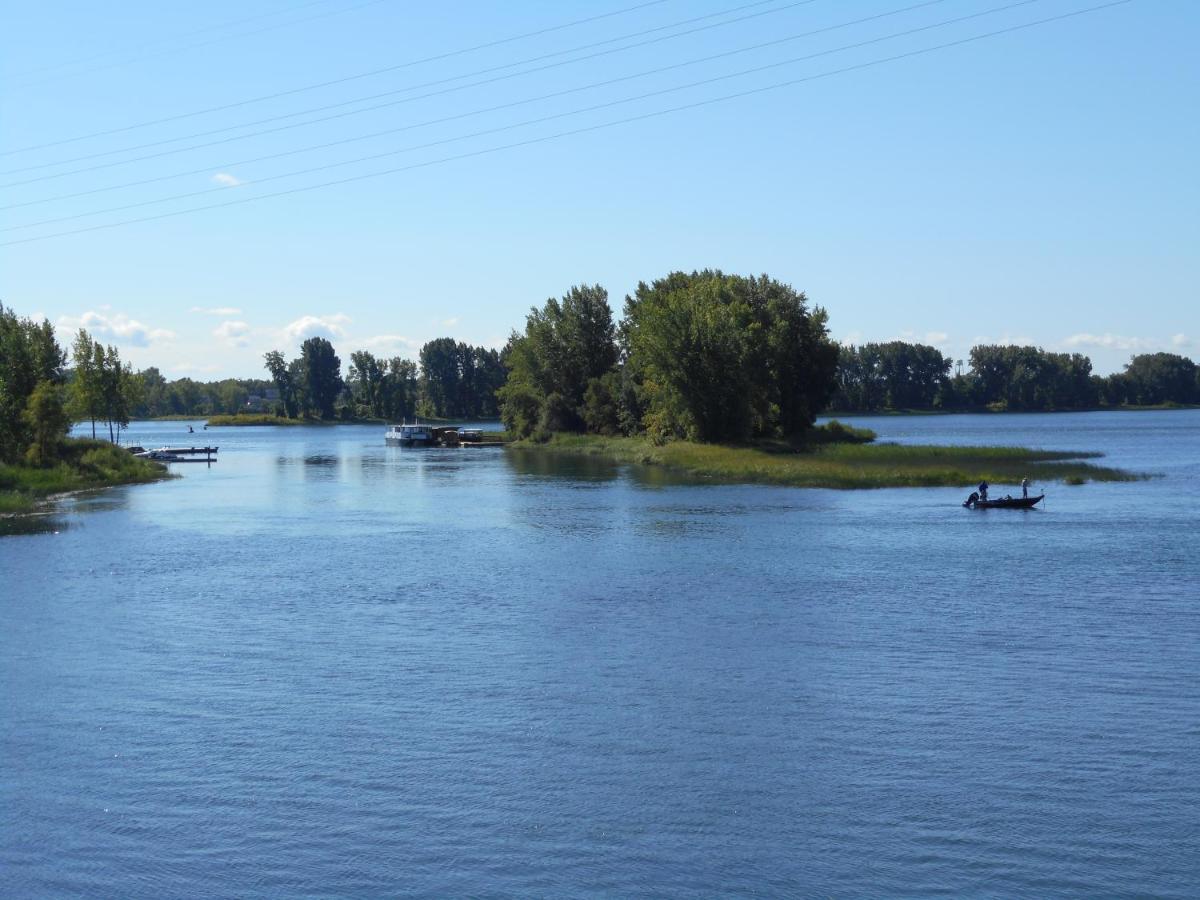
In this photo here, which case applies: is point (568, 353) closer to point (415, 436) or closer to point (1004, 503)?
point (415, 436)

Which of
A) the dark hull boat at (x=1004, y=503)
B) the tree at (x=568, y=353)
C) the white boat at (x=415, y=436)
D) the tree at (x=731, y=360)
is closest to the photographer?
the dark hull boat at (x=1004, y=503)

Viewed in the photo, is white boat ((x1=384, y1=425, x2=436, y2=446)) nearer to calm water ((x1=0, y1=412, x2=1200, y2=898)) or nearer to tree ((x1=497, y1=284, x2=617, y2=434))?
tree ((x1=497, y1=284, x2=617, y2=434))

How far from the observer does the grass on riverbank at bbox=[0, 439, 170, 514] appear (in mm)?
62500

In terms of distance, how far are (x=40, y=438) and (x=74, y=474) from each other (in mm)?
3054

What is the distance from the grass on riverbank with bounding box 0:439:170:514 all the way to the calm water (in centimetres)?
1789

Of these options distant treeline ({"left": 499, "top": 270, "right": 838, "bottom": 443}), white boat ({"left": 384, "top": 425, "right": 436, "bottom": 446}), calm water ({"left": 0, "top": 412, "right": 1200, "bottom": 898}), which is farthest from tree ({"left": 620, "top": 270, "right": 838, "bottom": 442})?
calm water ({"left": 0, "top": 412, "right": 1200, "bottom": 898})

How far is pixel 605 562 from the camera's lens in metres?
42.3

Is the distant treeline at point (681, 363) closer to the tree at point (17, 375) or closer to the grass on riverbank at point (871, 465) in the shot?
the grass on riverbank at point (871, 465)

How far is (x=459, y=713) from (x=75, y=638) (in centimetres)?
1255

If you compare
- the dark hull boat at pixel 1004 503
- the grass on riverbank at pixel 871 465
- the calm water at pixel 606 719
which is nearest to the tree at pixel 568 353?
the grass on riverbank at pixel 871 465

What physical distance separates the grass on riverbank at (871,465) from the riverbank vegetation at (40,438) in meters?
39.0

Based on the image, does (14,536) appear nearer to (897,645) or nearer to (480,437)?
(897,645)

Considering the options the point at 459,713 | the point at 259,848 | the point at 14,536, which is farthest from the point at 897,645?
the point at 14,536

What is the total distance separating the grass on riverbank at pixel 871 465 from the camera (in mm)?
71812
